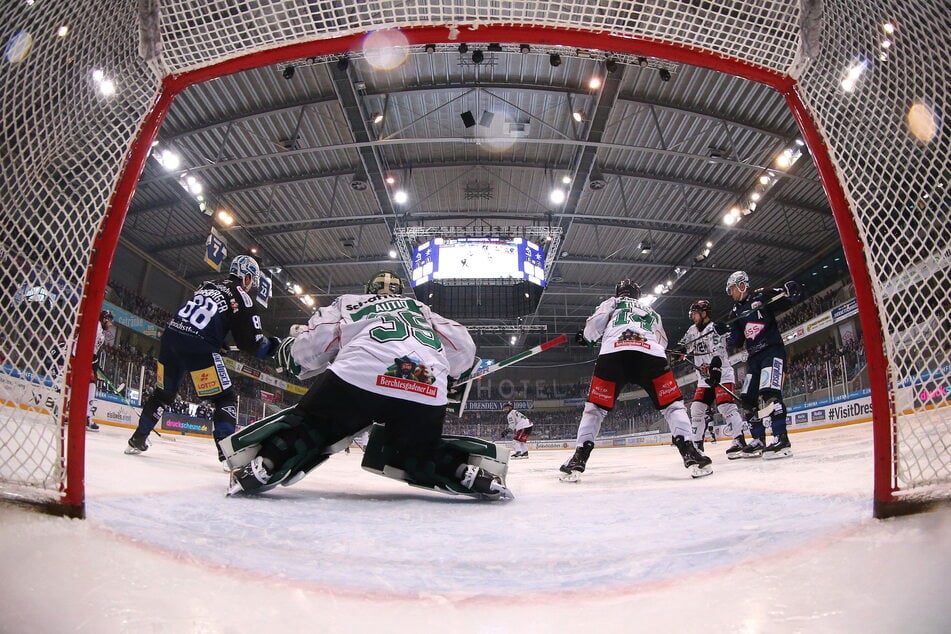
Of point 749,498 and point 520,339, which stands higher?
point 520,339

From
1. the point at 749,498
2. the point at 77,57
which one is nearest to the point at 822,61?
the point at 749,498

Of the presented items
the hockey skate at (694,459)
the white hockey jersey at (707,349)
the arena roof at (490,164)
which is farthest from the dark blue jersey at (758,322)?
the arena roof at (490,164)

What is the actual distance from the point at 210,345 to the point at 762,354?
4271mm

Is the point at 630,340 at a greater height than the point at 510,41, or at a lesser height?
lesser

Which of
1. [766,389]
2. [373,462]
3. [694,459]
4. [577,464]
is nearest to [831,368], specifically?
[766,389]

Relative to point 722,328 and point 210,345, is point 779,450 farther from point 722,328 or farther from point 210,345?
point 210,345

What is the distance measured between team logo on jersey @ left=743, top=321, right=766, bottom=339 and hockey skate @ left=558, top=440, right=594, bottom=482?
2041 millimetres

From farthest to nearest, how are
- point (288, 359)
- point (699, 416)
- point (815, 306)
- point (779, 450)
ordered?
point (815, 306)
point (699, 416)
point (779, 450)
point (288, 359)

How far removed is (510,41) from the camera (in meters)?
1.42

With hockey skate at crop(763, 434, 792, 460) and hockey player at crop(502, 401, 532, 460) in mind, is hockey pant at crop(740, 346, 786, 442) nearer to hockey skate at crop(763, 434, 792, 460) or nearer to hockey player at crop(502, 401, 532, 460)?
hockey skate at crop(763, 434, 792, 460)

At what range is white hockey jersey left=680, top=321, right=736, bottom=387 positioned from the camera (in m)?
4.96

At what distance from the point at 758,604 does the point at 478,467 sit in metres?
1.51

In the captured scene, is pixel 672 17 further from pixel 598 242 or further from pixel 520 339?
pixel 520 339

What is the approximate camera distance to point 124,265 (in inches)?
595
